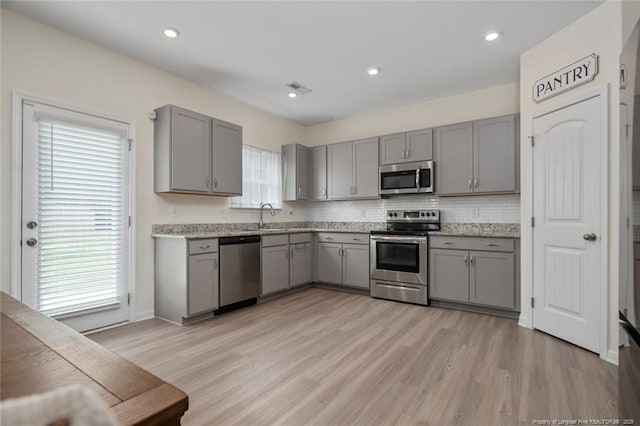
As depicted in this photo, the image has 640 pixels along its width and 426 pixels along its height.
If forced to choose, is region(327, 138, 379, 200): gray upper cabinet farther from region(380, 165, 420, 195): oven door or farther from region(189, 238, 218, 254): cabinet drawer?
region(189, 238, 218, 254): cabinet drawer

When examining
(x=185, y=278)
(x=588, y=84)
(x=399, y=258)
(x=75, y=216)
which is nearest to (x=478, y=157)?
(x=588, y=84)

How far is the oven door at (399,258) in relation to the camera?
13.3ft

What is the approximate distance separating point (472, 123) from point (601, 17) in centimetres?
151

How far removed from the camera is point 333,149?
5160 millimetres

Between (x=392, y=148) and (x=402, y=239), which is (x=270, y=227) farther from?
(x=392, y=148)

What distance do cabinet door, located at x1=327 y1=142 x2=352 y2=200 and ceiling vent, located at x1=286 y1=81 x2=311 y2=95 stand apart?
1.07 metres

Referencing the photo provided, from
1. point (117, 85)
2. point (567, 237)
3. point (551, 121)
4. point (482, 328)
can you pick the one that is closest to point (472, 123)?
point (551, 121)

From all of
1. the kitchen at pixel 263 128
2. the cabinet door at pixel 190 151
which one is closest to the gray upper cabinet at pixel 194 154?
the cabinet door at pixel 190 151

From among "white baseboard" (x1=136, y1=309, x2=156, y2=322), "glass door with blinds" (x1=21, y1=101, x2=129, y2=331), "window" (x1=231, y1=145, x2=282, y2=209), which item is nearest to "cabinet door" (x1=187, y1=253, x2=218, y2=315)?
"white baseboard" (x1=136, y1=309, x2=156, y2=322)

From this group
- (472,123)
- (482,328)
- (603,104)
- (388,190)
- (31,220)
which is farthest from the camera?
(388,190)

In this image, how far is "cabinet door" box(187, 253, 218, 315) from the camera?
3281 mm

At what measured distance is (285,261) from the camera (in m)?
4.43

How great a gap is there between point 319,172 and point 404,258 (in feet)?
6.69

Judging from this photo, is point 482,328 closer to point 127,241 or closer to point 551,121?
point 551,121
